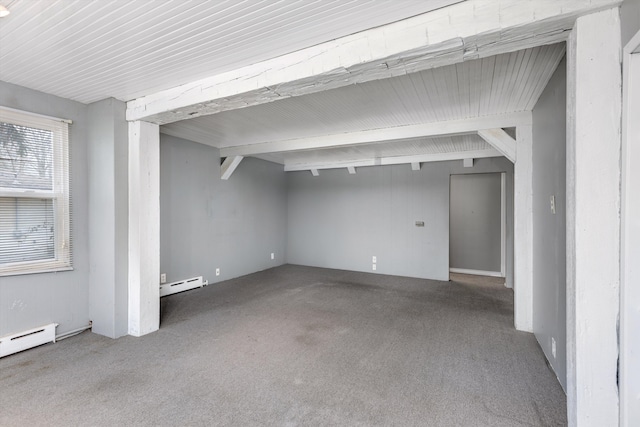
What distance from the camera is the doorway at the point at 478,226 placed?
6.38m

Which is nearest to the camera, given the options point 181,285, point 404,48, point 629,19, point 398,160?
point 629,19

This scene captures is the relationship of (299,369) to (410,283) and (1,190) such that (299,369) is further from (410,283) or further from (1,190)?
(410,283)

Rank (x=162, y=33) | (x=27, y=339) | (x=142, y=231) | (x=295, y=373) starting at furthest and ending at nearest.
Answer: (x=142, y=231), (x=27, y=339), (x=295, y=373), (x=162, y=33)

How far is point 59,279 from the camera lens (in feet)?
9.66

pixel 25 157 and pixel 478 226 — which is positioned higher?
pixel 25 157

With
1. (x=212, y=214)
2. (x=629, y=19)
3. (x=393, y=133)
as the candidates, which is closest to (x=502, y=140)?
(x=393, y=133)

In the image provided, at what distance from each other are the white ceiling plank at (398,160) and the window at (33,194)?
4506 millimetres

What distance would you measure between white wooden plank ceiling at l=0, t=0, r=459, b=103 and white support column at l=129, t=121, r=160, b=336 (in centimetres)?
66

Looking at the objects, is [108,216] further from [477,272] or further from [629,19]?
[477,272]

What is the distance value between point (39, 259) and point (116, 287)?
0.71 metres

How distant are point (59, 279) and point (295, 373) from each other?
252 cm

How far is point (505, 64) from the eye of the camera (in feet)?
7.43

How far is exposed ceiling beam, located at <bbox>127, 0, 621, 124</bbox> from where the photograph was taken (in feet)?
4.92

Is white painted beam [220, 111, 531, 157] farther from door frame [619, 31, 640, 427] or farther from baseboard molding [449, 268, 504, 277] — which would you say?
baseboard molding [449, 268, 504, 277]
